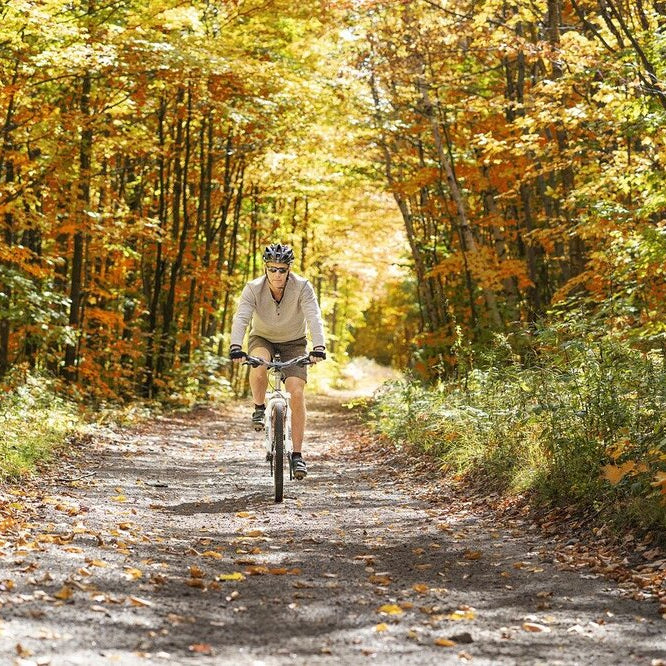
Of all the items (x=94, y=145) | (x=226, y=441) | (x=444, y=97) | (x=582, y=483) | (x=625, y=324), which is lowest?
(x=226, y=441)

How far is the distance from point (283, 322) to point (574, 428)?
3.04 m

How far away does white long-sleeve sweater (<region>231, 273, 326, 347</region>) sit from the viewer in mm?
8711

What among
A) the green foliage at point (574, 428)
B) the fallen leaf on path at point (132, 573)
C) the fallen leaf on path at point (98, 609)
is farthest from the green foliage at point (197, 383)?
the fallen leaf on path at point (98, 609)

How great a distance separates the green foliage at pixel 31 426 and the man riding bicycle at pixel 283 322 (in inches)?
102

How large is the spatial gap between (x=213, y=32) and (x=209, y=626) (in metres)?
15.7

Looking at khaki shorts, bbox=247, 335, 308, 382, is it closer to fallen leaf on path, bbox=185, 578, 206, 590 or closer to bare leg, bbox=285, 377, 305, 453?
bare leg, bbox=285, 377, 305, 453

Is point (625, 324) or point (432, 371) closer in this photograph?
point (625, 324)

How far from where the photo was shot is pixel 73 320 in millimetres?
16828

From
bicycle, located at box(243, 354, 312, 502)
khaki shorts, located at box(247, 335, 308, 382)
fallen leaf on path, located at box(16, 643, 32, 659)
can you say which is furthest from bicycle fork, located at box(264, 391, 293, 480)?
fallen leaf on path, located at box(16, 643, 32, 659)

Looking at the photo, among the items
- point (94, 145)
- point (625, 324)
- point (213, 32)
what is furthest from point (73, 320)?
point (625, 324)

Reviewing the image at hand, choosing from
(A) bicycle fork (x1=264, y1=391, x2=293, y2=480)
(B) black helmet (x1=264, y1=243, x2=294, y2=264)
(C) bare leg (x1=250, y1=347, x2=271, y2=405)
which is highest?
(B) black helmet (x1=264, y1=243, x2=294, y2=264)

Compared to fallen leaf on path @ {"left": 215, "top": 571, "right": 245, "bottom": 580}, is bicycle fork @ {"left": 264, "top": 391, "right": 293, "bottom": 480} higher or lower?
higher

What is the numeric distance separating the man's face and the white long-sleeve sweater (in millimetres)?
105

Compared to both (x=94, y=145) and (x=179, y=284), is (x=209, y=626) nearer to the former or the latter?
(x=94, y=145)
